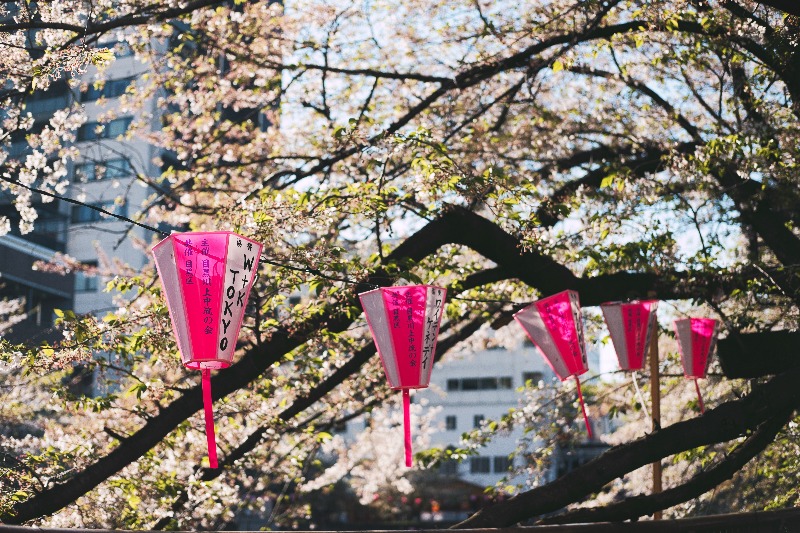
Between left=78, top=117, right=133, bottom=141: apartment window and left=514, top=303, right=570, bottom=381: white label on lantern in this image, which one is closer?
left=514, top=303, right=570, bottom=381: white label on lantern

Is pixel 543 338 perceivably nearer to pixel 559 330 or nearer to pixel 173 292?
pixel 559 330

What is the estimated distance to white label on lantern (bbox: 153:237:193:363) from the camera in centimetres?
516

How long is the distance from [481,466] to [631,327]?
120ft

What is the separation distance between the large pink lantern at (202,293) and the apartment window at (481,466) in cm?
3957

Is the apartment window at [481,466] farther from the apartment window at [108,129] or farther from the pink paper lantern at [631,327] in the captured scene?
the pink paper lantern at [631,327]

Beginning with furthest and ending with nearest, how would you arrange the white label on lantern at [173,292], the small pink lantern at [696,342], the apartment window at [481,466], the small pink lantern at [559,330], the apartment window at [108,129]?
the apartment window at [481,466] → the apartment window at [108,129] → the small pink lantern at [696,342] → the small pink lantern at [559,330] → the white label on lantern at [173,292]

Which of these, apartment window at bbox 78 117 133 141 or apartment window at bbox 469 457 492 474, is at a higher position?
apartment window at bbox 78 117 133 141

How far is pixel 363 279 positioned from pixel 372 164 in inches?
99.5

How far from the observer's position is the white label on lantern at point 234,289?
5246 mm

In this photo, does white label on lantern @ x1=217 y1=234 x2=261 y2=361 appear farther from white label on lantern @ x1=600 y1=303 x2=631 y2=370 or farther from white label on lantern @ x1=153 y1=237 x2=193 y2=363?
white label on lantern @ x1=600 y1=303 x2=631 y2=370

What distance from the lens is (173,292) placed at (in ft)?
17.0

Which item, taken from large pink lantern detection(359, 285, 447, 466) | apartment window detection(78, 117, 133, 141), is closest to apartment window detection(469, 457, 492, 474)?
apartment window detection(78, 117, 133, 141)

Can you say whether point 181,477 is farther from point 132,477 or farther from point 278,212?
point 278,212

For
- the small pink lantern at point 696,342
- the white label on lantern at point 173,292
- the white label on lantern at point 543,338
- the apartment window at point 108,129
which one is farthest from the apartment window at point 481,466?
the white label on lantern at point 173,292
